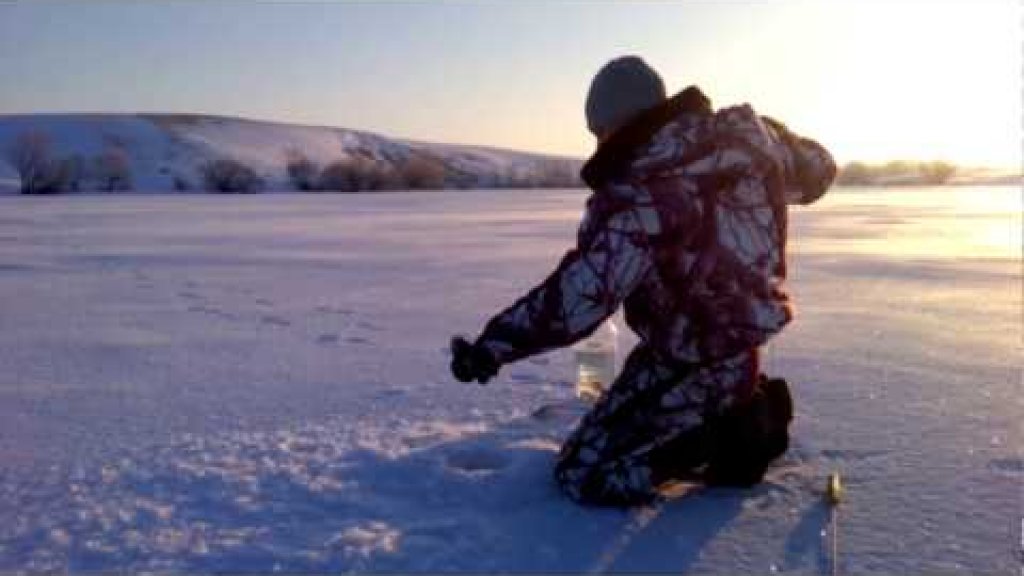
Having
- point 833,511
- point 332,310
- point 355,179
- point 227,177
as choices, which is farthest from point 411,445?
point 355,179

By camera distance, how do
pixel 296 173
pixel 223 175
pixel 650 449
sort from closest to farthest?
pixel 650 449
pixel 223 175
pixel 296 173

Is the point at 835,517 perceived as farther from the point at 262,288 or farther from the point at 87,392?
the point at 262,288

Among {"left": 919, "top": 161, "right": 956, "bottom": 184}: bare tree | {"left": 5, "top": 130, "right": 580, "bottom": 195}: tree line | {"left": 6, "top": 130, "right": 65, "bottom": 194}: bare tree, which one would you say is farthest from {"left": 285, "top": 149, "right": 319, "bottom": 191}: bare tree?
{"left": 919, "top": 161, "right": 956, "bottom": 184}: bare tree

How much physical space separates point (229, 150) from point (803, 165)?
67.8 m

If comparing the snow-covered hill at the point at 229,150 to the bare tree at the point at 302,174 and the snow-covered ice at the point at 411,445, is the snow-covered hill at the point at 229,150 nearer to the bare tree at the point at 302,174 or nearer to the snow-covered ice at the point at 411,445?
the bare tree at the point at 302,174

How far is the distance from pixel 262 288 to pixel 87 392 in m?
2.79

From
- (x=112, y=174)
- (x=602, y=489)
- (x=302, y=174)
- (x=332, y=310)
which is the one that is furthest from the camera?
(x=302, y=174)

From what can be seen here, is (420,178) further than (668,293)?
Yes

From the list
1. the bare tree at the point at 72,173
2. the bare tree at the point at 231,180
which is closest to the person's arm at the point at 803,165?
the bare tree at the point at 231,180

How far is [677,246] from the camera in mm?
1798

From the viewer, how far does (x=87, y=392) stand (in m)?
2.80

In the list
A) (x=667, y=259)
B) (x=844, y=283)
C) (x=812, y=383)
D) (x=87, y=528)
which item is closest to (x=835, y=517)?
(x=667, y=259)

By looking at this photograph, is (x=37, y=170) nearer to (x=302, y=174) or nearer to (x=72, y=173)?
(x=72, y=173)

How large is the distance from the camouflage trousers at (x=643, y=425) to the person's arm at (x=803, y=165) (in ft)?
1.41
